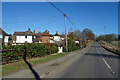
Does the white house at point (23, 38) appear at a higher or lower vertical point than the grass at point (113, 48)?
higher

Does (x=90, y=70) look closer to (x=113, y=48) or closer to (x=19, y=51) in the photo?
(x=19, y=51)

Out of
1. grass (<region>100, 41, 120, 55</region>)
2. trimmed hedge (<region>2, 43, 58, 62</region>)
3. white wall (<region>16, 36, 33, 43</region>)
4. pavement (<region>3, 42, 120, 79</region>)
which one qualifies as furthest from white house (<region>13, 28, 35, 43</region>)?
pavement (<region>3, 42, 120, 79</region>)

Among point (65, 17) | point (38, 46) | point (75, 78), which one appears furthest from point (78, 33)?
point (75, 78)

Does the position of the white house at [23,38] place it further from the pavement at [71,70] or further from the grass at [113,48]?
the pavement at [71,70]

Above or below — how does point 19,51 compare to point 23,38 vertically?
below

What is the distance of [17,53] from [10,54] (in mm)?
1092

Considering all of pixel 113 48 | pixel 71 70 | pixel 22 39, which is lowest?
pixel 113 48

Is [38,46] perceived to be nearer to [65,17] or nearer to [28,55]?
[28,55]

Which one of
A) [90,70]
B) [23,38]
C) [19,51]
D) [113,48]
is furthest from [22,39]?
[90,70]

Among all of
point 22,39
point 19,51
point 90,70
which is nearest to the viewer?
point 90,70

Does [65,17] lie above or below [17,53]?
above

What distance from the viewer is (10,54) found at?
11.4 metres

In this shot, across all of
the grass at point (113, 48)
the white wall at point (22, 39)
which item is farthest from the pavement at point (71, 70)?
the white wall at point (22, 39)

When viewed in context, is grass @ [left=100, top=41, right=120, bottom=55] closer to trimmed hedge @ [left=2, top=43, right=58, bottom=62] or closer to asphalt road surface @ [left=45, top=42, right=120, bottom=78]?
asphalt road surface @ [left=45, top=42, right=120, bottom=78]
